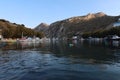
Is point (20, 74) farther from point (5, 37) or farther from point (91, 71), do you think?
point (5, 37)

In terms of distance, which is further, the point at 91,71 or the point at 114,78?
the point at 91,71

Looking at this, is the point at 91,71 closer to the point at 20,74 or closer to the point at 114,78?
the point at 114,78

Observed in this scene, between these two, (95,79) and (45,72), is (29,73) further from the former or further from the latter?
(95,79)

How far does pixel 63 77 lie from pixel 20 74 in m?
3.94

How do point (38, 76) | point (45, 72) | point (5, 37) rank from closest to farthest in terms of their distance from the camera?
point (38, 76) → point (45, 72) → point (5, 37)

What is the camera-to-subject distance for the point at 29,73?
70.4 feet

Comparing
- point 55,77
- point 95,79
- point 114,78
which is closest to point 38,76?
point 55,77

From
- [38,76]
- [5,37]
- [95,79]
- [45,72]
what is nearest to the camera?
[95,79]

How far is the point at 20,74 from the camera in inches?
826

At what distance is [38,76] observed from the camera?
20.2 meters

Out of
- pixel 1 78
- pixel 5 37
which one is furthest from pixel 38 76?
pixel 5 37

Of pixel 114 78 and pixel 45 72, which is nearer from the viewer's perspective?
pixel 114 78

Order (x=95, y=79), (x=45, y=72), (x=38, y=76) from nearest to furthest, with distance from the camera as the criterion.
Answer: (x=95, y=79) < (x=38, y=76) < (x=45, y=72)

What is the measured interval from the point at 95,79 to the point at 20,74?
6.59 m
